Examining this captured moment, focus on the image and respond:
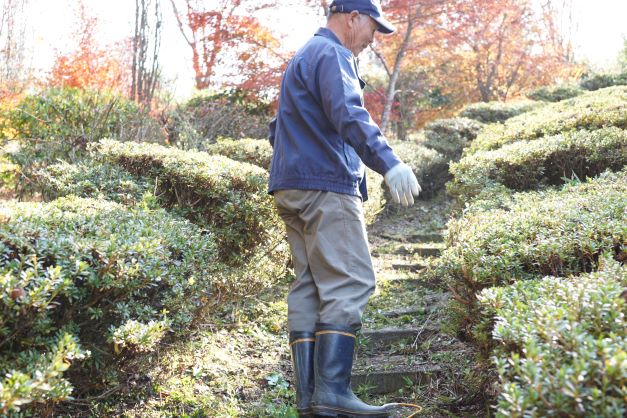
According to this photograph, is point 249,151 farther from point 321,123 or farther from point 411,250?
point 321,123

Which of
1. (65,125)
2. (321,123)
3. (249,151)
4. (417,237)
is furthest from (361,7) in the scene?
(65,125)

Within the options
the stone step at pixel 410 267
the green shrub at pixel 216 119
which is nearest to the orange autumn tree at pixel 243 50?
the green shrub at pixel 216 119

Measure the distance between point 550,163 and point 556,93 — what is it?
9.76 metres

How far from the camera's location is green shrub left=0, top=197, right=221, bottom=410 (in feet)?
6.34

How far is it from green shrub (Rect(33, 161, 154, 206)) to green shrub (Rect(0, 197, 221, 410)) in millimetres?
970

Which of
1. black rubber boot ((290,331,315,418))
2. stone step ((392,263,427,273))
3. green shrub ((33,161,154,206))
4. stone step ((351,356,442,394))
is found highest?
green shrub ((33,161,154,206))

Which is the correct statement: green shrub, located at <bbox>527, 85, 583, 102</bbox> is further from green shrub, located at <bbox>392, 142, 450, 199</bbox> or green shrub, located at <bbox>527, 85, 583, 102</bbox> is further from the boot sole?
the boot sole

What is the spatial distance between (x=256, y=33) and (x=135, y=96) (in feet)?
10.9

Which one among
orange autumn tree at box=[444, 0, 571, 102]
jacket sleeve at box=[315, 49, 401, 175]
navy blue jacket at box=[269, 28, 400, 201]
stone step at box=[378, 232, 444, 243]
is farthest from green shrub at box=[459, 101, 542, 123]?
jacket sleeve at box=[315, 49, 401, 175]

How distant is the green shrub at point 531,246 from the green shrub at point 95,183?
222cm

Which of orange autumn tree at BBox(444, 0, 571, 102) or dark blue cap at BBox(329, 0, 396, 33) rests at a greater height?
orange autumn tree at BBox(444, 0, 571, 102)

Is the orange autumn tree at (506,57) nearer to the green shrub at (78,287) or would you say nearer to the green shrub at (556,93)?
the green shrub at (556,93)

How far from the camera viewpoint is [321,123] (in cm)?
291

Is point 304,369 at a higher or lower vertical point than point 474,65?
lower
